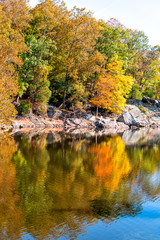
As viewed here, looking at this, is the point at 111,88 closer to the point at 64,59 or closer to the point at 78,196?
the point at 64,59

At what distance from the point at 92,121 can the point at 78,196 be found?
35.9m

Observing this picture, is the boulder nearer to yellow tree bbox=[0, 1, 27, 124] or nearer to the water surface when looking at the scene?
yellow tree bbox=[0, 1, 27, 124]

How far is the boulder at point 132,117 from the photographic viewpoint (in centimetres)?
5191

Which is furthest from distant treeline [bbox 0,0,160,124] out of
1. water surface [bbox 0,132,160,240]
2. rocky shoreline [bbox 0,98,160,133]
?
water surface [bbox 0,132,160,240]

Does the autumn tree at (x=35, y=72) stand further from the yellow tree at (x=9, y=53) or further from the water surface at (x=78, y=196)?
the water surface at (x=78, y=196)

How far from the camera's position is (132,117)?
5291cm

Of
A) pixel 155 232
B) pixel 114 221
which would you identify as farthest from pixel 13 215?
pixel 155 232

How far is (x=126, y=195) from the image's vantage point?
1175cm

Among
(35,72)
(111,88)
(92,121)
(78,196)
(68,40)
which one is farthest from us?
(111,88)

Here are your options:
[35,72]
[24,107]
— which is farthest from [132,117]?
[24,107]

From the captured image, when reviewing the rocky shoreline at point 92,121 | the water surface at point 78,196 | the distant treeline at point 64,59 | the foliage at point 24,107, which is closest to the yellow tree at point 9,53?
the distant treeline at point 64,59

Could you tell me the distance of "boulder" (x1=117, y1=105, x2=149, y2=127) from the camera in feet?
170

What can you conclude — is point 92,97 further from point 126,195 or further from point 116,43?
point 126,195

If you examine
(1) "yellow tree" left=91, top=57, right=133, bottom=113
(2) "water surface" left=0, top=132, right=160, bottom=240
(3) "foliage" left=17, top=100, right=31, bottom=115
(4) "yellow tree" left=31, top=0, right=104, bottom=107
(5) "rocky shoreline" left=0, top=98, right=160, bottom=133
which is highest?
(4) "yellow tree" left=31, top=0, right=104, bottom=107
